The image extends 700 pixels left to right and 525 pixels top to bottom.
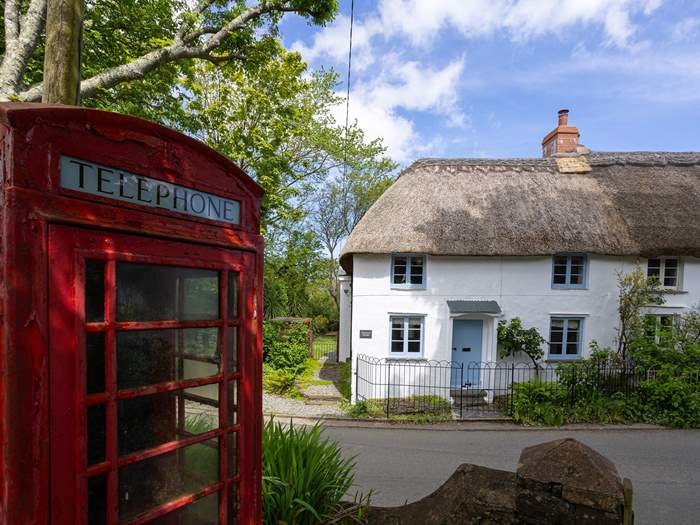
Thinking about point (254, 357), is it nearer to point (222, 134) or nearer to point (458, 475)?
point (458, 475)

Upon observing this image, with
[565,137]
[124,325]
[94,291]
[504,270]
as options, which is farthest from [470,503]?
[565,137]

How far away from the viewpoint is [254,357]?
8.01 ft

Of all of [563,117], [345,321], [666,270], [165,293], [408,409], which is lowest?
[408,409]

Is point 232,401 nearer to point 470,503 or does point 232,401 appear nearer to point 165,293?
point 165,293

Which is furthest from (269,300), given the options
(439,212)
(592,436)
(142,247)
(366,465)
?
(142,247)

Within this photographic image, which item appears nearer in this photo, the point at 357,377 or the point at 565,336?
the point at 357,377

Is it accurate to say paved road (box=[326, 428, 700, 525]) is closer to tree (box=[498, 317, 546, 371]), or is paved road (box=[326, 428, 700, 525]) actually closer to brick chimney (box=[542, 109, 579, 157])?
tree (box=[498, 317, 546, 371])

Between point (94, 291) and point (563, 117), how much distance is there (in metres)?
18.7

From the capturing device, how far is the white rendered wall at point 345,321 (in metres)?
16.7

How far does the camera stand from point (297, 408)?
33.8 feet

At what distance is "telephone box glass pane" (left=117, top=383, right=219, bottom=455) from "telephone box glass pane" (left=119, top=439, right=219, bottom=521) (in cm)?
11

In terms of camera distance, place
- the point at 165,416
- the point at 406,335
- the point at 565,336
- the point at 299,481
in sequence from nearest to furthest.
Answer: the point at 165,416
the point at 299,481
the point at 406,335
the point at 565,336

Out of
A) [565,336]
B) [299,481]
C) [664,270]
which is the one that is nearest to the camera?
[299,481]

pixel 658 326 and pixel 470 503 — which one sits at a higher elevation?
pixel 470 503
